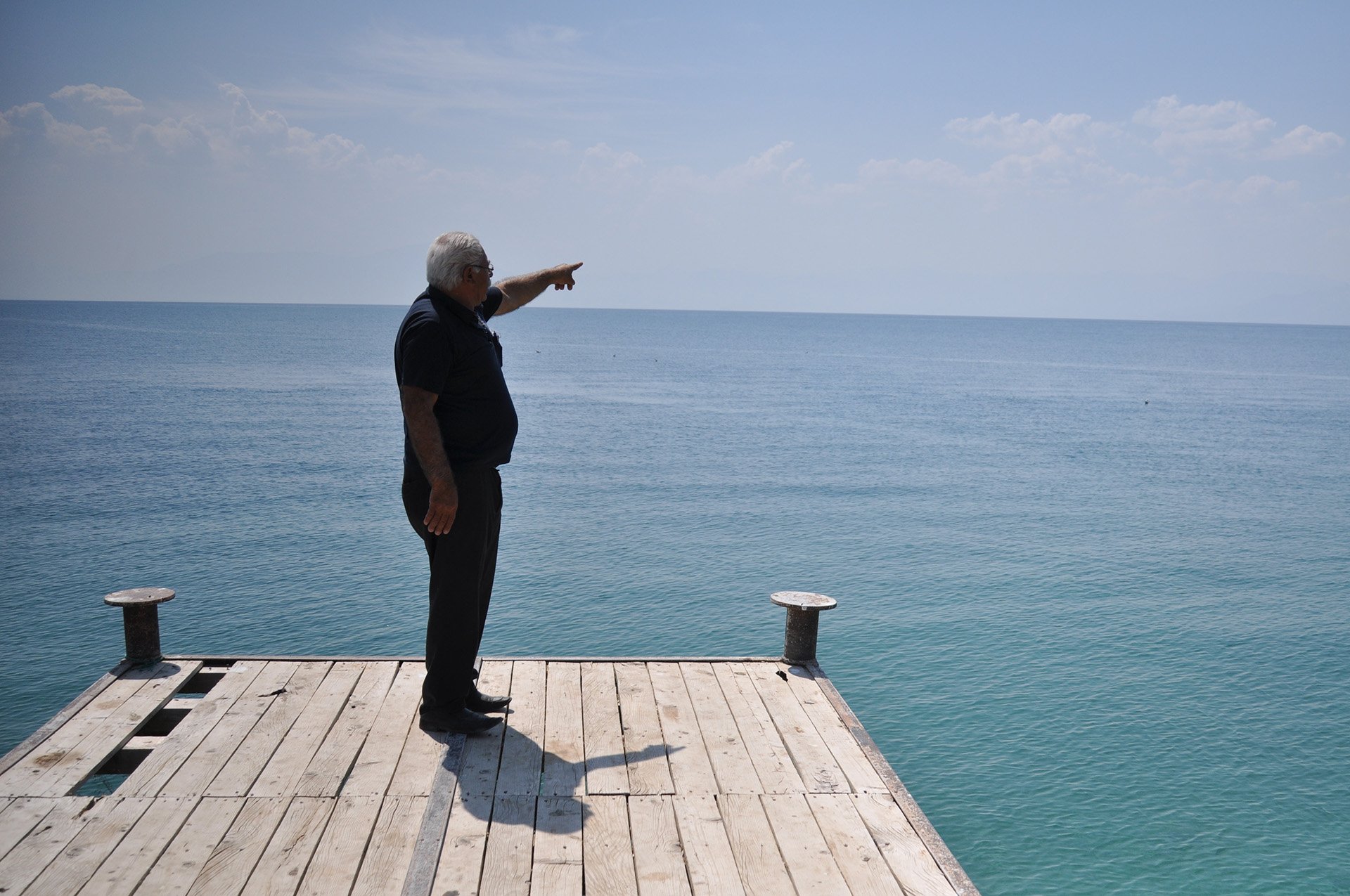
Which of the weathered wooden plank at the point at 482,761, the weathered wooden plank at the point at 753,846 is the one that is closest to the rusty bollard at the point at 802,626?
the weathered wooden plank at the point at 482,761

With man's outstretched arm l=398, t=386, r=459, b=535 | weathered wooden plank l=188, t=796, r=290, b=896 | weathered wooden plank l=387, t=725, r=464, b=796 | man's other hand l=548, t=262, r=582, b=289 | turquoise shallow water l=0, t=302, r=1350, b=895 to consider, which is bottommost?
turquoise shallow water l=0, t=302, r=1350, b=895

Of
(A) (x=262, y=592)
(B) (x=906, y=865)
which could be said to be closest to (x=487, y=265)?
(B) (x=906, y=865)

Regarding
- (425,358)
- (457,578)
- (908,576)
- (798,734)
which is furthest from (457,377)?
(908,576)

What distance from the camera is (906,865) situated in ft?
13.4

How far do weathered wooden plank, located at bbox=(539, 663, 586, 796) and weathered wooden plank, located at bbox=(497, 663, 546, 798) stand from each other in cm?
Answer: 4

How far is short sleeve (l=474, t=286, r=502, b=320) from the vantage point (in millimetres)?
5469

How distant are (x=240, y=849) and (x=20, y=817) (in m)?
1.07

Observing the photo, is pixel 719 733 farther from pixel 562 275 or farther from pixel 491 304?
pixel 562 275

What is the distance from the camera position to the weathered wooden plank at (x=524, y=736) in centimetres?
475

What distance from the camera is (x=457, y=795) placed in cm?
461

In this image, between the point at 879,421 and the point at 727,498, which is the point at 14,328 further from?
the point at 727,498

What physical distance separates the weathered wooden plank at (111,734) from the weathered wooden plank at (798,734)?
11.1ft

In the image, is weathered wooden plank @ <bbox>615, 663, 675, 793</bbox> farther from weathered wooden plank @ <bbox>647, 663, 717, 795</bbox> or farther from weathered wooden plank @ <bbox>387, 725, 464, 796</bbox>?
weathered wooden plank @ <bbox>387, 725, 464, 796</bbox>

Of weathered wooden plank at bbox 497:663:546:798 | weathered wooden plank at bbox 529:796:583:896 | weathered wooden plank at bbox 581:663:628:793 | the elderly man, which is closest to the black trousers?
the elderly man
